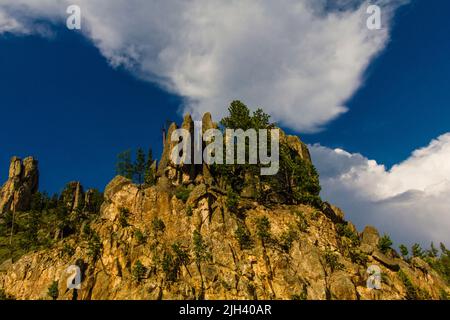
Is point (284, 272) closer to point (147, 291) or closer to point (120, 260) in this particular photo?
point (147, 291)

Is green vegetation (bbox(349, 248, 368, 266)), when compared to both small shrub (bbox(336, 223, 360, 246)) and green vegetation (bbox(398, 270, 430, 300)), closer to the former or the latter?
small shrub (bbox(336, 223, 360, 246))

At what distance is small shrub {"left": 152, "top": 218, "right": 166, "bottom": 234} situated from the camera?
223 feet

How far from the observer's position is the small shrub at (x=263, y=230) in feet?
219

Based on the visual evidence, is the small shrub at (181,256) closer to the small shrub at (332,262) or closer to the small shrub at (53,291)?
the small shrub at (53,291)

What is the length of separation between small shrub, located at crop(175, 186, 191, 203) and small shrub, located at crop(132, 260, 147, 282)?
18.8 metres

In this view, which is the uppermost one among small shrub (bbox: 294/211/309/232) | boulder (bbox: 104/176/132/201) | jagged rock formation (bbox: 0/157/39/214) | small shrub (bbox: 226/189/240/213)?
jagged rock formation (bbox: 0/157/39/214)

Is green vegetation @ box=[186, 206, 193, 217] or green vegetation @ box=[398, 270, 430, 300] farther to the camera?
green vegetation @ box=[186, 206, 193, 217]

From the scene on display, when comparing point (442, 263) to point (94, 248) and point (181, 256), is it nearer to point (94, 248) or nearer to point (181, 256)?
point (181, 256)

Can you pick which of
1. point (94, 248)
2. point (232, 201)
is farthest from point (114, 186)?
point (232, 201)

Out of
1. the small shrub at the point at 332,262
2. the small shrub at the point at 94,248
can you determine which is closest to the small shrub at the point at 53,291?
the small shrub at the point at 94,248

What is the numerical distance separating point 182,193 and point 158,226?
10358mm

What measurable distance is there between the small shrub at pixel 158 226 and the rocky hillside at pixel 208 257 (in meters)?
0.21

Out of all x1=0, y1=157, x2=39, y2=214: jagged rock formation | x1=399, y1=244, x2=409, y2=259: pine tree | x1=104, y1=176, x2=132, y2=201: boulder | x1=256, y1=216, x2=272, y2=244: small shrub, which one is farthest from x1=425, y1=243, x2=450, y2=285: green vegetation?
x1=0, y1=157, x2=39, y2=214: jagged rock formation

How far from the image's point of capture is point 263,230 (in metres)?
67.1
